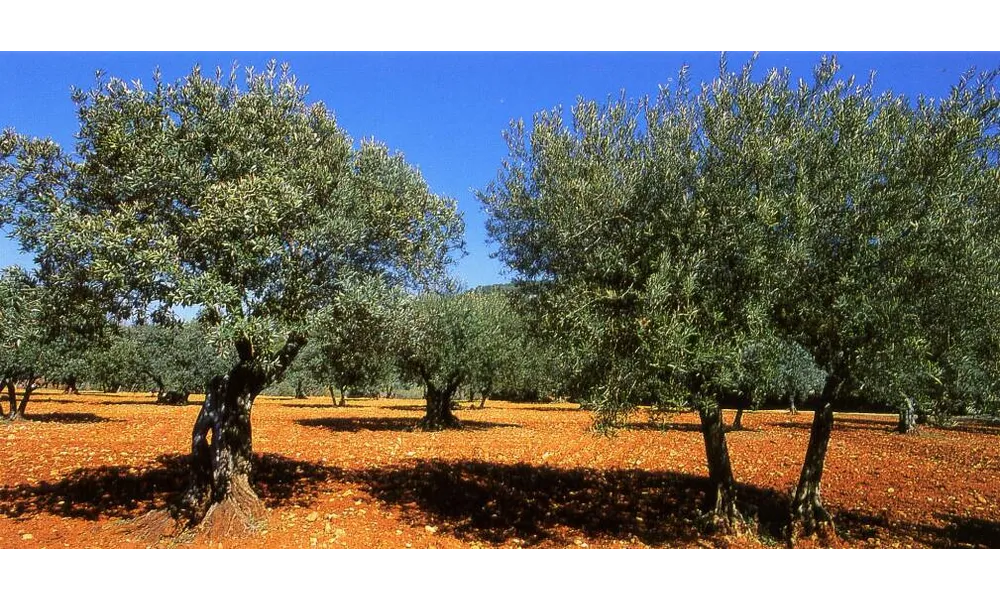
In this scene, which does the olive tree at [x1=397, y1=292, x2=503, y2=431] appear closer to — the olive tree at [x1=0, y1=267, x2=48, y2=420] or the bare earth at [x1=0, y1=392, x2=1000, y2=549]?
the bare earth at [x1=0, y1=392, x2=1000, y2=549]

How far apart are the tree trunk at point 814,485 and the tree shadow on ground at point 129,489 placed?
458 inches

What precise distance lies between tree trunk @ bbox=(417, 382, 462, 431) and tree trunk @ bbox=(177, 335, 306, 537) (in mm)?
24083

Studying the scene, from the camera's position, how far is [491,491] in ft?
49.1

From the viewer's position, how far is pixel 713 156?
912 centimetres

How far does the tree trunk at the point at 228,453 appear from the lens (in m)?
10.0

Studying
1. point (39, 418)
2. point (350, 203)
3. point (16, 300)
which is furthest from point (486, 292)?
point (39, 418)

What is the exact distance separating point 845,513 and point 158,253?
16063mm

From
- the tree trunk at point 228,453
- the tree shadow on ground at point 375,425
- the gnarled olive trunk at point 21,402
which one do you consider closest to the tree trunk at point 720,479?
the tree trunk at point 228,453

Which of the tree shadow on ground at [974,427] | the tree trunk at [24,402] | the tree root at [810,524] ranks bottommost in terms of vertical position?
the tree shadow on ground at [974,427]

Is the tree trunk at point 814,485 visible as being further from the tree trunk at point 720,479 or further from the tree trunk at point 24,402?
the tree trunk at point 24,402

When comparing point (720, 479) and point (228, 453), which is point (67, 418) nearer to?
point (228, 453)

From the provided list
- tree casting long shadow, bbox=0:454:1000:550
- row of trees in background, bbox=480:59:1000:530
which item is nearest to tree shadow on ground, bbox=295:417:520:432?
tree casting long shadow, bbox=0:454:1000:550

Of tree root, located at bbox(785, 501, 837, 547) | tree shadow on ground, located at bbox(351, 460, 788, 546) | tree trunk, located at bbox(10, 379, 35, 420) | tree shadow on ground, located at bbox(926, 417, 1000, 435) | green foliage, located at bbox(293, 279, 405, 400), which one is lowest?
tree shadow on ground, located at bbox(926, 417, 1000, 435)

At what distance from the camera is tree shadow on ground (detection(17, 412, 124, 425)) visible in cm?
3225
